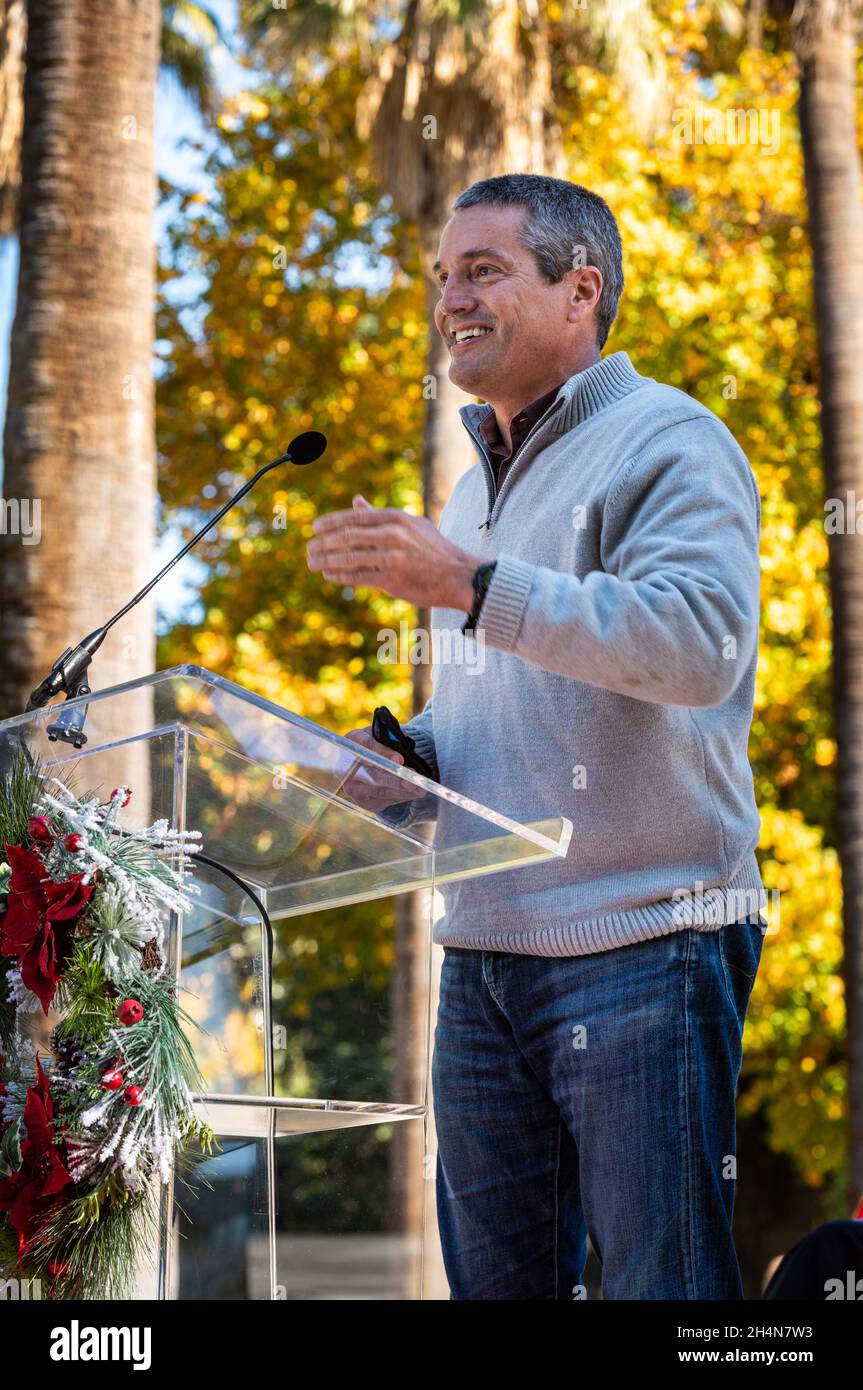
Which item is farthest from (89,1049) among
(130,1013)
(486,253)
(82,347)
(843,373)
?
(843,373)

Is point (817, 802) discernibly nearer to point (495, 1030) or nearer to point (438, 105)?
point (438, 105)

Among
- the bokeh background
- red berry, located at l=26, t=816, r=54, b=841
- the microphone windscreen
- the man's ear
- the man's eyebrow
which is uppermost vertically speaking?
the bokeh background

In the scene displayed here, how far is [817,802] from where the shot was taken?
1433cm

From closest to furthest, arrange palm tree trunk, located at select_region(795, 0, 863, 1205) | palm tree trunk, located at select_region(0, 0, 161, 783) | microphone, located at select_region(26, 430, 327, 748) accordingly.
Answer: microphone, located at select_region(26, 430, 327, 748) < palm tree trunk, located at select_region(0, 0, 161, 783) < palm tree trunk, located at select_region(795, 0, 863, 1205)

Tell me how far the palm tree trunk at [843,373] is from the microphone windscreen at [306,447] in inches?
266

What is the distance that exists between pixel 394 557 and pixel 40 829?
27.7 inches

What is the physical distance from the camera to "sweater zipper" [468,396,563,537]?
9.96ft

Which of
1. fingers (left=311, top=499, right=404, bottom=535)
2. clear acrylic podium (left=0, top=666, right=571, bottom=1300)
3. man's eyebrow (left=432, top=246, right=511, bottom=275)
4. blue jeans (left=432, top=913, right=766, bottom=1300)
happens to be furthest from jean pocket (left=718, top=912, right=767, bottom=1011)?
man's eyebrow (left=432, top=246, right=511, bottom=275)

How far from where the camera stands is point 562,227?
3.10 metres

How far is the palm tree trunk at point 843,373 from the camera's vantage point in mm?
9086

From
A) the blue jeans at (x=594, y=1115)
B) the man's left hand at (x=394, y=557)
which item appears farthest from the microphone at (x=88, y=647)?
the blue jeans at (x=594, y=1115)

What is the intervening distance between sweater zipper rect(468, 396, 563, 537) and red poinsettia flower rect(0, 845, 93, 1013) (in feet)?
3.76

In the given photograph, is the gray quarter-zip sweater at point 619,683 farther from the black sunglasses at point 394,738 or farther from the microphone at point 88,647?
the microphone at point 88,647

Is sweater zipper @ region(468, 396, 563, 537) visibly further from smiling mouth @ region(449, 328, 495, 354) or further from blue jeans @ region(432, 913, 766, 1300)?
blue jeans @ region(432, 913, 766, 1300)
